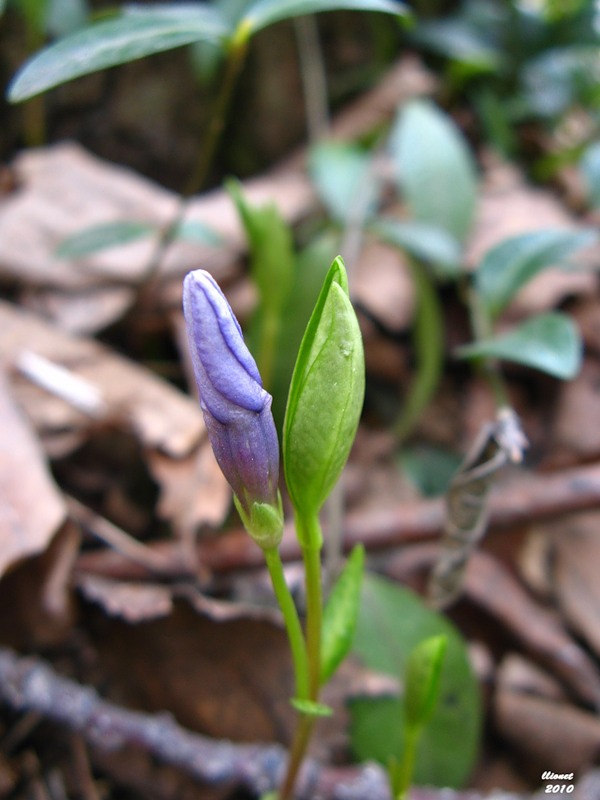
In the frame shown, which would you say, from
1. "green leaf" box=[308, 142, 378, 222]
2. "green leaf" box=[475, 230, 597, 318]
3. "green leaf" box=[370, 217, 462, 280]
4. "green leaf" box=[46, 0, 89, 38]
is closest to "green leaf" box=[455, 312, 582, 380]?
"green leaf" box=[475, 230, 597, 318]

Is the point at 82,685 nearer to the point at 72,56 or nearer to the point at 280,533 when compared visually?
the point at 280,533

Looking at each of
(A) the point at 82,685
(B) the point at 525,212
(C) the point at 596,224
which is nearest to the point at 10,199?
(A) the point at 82,685

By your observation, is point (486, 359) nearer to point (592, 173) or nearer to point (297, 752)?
point (592, 173)

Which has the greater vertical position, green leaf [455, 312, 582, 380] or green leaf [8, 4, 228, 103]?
green leaf [8, 4, 228, 103]

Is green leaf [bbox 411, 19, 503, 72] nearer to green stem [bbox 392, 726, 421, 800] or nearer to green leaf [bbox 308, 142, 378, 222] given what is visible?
green leaf [bbox 308, 142, 378, 222]

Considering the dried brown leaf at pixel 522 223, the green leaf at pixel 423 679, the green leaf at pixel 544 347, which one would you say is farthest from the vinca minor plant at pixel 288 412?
the dried brown leaf at pixel 522 223

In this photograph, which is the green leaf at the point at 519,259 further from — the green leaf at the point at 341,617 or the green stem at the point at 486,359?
the green leaf at the point at 341,617
